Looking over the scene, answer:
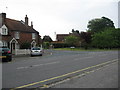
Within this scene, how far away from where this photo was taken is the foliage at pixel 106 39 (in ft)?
195

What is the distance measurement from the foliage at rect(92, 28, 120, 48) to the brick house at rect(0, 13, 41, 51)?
28.2m

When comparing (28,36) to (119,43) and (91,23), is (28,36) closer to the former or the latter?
(119,43)

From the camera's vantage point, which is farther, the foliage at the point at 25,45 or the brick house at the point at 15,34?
the foliage at the point at 25,45

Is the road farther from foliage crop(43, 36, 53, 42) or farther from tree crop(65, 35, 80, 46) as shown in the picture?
foliage crop(43, 36, 53, 42)

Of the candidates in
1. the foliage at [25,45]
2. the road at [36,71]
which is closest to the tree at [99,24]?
the foliage at [25,45]

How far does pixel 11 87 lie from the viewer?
6012 millimetres

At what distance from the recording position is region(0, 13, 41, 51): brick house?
3084cm

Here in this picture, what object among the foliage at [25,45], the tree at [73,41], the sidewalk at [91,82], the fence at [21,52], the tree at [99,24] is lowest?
the sidewalk at [91,82]

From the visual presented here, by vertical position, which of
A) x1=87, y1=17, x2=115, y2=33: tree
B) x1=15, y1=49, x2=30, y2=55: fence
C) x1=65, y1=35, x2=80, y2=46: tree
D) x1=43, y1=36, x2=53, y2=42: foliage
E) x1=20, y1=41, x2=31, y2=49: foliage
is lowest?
x1=15, y1=49, x2=30, y2=55: fence

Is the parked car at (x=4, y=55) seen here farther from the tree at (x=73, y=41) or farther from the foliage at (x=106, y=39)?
the tree at (x=73, y=41)

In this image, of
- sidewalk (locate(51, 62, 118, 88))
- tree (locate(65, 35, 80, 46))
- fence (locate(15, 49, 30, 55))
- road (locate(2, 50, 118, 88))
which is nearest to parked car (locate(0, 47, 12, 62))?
road (locate(2, 50, 118, 88))

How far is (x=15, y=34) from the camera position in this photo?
110 feet

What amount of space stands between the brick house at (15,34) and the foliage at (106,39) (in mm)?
28204

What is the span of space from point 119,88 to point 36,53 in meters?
20.4
